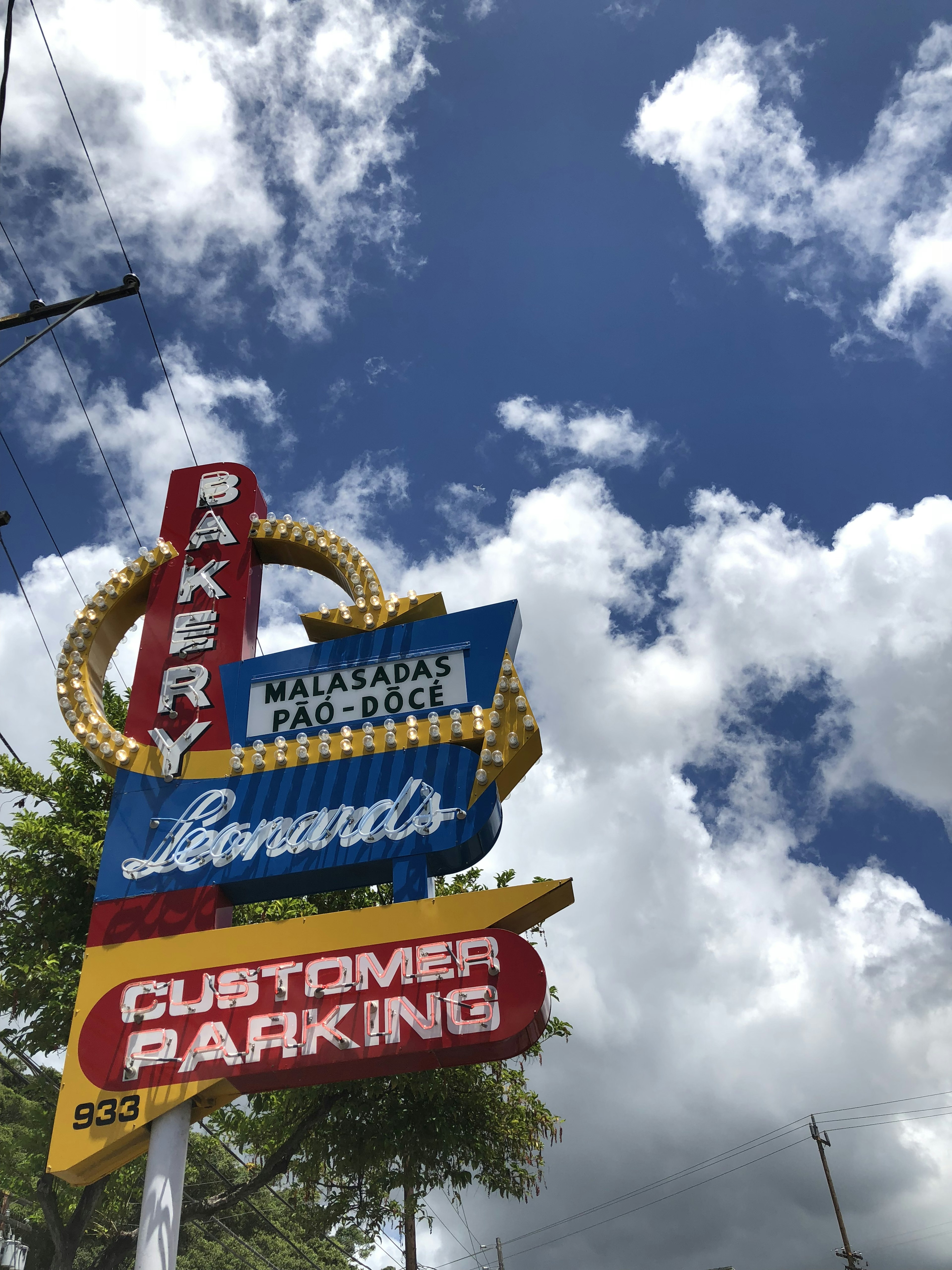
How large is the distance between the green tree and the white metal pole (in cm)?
417

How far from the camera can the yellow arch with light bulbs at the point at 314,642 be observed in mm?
11586

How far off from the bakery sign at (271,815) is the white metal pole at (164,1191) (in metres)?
0.28

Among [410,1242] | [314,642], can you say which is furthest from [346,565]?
[410,1242]

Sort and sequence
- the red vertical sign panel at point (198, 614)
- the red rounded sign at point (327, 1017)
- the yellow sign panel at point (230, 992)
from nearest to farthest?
the red rounded sign at point (327, 1017)
the yellow sign panel at point (230, 992)
the red vertical sign panel at point (198, 614)

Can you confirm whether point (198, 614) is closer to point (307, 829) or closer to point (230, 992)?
point (307, 829)

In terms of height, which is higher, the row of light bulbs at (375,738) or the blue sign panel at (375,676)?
the blue sign panel at (375,676)

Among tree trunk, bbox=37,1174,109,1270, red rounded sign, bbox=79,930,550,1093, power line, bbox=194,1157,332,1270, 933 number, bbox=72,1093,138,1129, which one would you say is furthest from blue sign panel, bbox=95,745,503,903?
power line, bbox=194,1157,332,1270

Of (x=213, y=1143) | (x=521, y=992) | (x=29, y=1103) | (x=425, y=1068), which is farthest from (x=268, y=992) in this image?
(x=29, y=1103)

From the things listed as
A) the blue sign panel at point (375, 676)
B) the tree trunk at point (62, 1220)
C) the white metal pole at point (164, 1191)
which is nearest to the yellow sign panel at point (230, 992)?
the white metal pole at point (164, 1191)

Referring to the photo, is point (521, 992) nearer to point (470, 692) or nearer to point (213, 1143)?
point (470, 692)

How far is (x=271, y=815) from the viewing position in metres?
11.6

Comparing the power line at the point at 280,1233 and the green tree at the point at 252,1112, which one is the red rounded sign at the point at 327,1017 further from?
the power line at the point at 280,1233

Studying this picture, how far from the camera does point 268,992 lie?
1021cm

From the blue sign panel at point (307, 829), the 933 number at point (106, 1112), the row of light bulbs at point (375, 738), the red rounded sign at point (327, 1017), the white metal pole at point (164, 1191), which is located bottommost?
the white metal pole at point (164, 1191)
